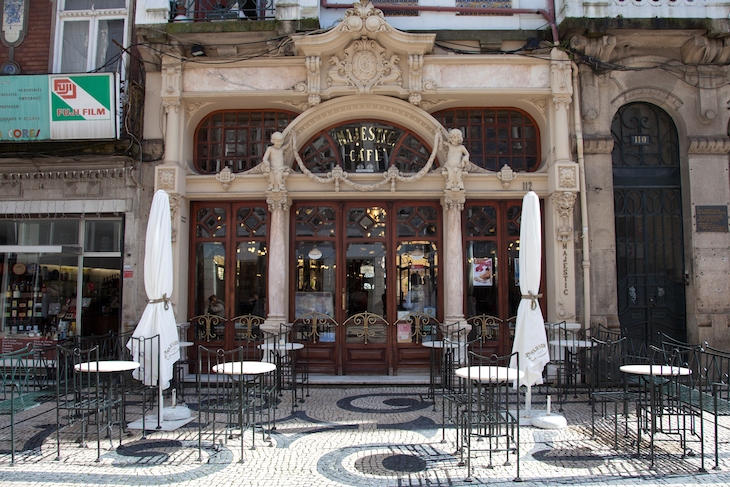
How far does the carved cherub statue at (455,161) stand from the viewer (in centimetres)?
1053

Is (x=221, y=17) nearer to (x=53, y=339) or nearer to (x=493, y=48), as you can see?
(x=493, y=48)

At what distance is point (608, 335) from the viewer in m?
9.46

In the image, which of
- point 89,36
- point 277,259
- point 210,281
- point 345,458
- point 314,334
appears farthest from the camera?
point 89,36

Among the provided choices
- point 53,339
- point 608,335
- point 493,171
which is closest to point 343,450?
point 608,335

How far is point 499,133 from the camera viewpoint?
11.3 m

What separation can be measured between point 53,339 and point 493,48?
9.78 metres

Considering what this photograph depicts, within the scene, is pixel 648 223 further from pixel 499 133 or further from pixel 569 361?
pixel 569 361

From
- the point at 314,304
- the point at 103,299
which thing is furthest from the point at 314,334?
the point at 103,299

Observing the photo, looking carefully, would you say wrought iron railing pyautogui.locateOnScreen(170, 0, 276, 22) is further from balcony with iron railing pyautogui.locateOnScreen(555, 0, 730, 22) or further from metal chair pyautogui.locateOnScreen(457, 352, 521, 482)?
metal chair pyautogui.locateOnScreen(457, 352, 521, 482)

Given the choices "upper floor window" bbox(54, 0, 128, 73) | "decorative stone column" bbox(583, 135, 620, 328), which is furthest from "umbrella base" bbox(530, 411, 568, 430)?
"upper floor window" bbox(54, 0, 128, 73)

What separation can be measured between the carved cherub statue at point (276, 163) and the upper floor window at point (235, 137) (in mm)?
564

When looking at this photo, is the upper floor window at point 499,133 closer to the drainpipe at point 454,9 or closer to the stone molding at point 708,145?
the drainpipe at point 454,9

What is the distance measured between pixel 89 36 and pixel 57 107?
1.98 metres

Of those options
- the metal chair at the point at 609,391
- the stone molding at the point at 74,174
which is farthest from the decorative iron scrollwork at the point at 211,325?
the metal chair at the point at 609,391
